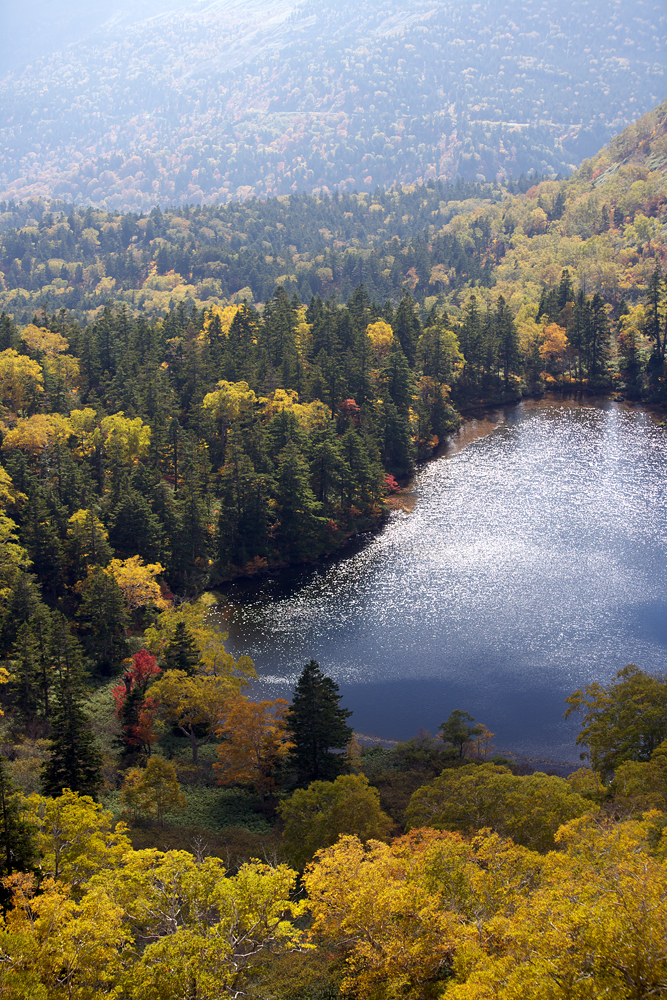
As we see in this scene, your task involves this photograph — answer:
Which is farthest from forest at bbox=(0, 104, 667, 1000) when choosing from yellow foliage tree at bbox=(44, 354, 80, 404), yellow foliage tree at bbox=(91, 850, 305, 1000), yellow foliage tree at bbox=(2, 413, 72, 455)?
yellow foliage tree at bbox=(44, 354, 80, 404)

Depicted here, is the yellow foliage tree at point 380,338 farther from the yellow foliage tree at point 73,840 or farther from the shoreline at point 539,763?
the yellow foliage tree at point 73,840

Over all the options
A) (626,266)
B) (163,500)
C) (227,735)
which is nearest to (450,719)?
(227,735)

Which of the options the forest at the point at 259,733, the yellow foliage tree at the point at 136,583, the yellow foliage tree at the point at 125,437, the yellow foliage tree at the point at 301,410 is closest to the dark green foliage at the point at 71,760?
the forest at the point at 259,733

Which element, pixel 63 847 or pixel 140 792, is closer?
pixel 63 847

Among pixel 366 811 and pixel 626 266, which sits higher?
pixel 626 266

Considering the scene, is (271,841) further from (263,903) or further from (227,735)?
(263,903)

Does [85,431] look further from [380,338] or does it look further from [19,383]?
[380,338]
